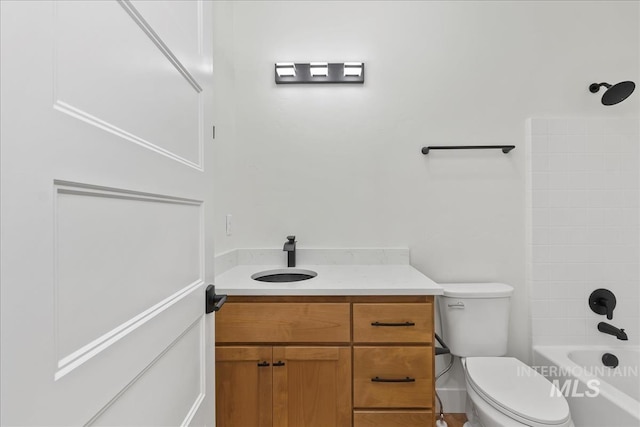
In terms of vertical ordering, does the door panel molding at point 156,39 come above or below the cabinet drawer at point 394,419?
above

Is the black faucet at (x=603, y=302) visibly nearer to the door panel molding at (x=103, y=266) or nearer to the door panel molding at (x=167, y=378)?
the door panel molding at (x=167, y=378)

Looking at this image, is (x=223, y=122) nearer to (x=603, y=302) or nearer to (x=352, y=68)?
(x=352, y=68)

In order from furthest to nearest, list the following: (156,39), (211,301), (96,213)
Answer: (211,301)
(156,39)
(96,213)

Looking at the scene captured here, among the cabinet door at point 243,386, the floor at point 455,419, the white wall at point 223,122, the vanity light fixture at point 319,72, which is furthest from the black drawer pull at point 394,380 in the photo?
the vanity light fixture at point 319,72

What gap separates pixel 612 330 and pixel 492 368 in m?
0.86

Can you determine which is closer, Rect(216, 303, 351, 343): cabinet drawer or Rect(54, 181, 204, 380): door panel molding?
Rect(54, 181, 204, 380): door panel molding

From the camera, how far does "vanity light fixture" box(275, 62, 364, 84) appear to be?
182 centimetres

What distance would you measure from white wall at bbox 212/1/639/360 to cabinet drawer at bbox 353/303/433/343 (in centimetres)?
60

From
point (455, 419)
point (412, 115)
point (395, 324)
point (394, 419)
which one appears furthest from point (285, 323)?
point (412, 115)

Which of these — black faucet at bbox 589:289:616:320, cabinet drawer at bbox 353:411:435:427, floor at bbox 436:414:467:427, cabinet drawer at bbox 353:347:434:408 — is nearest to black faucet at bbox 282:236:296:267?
cabinet drawer at bbox 353:347:434:408

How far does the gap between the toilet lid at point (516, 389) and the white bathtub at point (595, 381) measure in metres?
0.23

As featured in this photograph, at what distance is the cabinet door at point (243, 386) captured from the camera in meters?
1.32

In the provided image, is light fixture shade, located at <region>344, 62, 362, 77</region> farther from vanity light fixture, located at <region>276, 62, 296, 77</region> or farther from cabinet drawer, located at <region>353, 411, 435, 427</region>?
cabinet drawer, located at <region>353, 411, 435, 427</region>

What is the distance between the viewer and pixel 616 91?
1.71 metres
